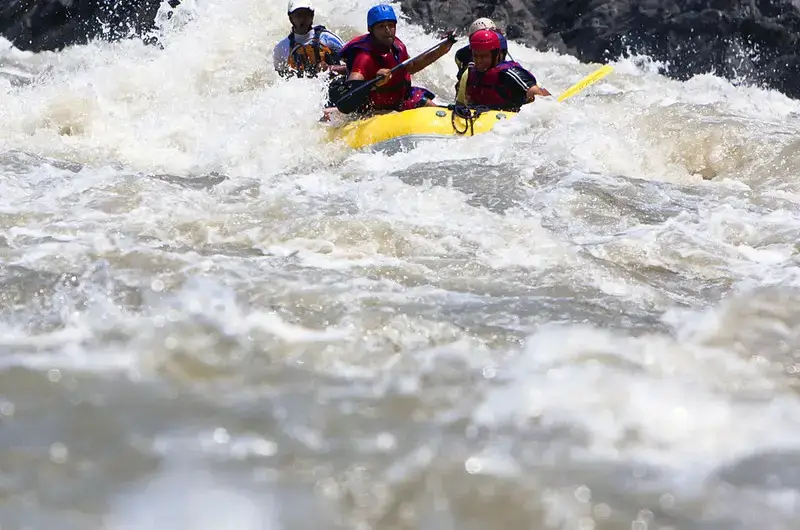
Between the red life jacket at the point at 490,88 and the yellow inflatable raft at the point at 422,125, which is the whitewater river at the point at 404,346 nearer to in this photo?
the yellow inflatable raft at the point at 422,125

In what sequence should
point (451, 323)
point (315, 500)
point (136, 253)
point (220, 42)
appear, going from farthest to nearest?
1. point (220, 42)
2. point (136, 253)
3. point (451, 323)
4. point (315, 500)

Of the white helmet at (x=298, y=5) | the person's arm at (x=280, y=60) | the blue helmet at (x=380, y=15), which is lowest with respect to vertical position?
the person's arm at (x=280, y=60)

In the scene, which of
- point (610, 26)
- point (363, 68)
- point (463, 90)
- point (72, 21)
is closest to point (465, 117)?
point (463, 90)

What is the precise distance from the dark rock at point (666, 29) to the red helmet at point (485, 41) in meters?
5.72

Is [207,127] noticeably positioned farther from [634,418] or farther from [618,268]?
[634,418]

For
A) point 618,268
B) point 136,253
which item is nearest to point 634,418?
point 618,268

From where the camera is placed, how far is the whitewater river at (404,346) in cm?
173

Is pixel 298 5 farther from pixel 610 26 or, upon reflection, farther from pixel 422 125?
pixel 610 26

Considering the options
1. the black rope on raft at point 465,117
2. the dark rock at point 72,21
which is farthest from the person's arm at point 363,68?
the dark rock at point 72,21

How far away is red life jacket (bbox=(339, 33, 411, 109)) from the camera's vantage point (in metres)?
5.88

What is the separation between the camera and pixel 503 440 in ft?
6.26

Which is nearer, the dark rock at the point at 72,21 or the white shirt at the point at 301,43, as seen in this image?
the white shirt at the point at 301,43

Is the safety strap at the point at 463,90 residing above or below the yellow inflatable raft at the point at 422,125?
above

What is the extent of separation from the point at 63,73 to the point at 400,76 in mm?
6311
